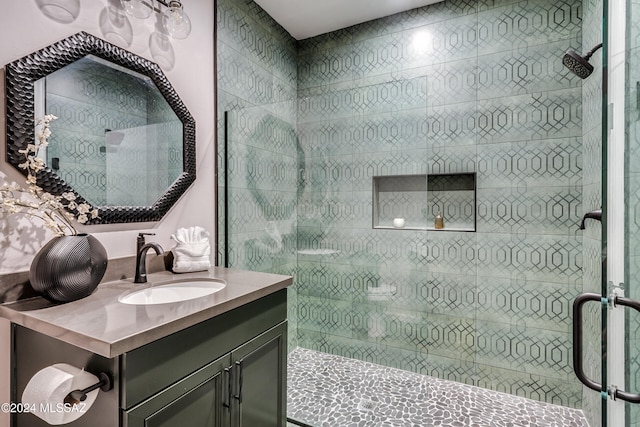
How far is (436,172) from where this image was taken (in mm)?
2445

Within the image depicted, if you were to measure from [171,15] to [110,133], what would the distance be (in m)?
0.73

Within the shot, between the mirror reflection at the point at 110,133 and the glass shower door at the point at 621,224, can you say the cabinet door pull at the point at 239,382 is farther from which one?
the glass shower door at the point at 621,224

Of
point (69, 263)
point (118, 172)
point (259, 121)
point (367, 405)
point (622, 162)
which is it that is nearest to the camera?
point (622, 162)

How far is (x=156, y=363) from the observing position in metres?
0.98

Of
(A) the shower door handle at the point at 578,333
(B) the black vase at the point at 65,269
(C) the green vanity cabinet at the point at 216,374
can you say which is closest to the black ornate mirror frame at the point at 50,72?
(B) the black vase at the point at 65,269

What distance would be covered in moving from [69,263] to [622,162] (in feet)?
5.64

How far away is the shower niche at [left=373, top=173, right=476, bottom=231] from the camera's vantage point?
84.6 inches

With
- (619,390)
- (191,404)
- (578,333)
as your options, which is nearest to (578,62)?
(578,333)

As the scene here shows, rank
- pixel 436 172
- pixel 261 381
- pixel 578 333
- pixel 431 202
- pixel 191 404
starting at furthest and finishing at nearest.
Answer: pixel 431 202, pixel 436 172, pixel 261 381, pixel 191 404, pixel 578 333

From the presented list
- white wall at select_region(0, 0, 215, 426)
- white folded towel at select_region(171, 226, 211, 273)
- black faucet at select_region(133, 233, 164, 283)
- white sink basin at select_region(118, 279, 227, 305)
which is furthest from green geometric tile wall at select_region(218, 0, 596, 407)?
black faucet at select_region(133, 233, 164, 283)

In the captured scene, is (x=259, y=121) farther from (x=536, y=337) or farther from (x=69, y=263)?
(x=536, y=337)

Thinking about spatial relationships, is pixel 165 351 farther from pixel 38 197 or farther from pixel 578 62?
pixel 578 62

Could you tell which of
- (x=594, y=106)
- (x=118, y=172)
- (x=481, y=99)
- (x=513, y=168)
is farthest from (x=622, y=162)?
(x=118, y=172)

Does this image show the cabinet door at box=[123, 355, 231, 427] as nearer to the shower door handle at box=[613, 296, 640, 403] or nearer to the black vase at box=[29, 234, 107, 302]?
the black vase at box=[29, 234, 107, 302]
